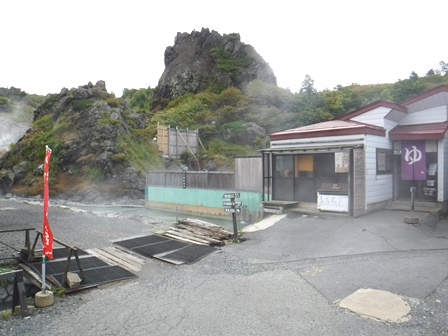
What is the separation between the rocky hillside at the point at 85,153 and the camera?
3462 centimetres

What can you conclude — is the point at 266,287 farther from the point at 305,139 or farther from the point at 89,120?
the point at 89,120

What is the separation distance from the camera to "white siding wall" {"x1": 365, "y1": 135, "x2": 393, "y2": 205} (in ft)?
46.5

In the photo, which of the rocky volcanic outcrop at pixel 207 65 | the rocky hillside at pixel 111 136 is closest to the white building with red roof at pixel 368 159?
the rocky hillside at pixel 111 136

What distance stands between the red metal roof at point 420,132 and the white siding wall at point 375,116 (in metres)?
0.81

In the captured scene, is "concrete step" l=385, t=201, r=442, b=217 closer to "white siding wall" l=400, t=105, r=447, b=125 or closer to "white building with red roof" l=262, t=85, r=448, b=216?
"white building with red roof" l=262, t=85, r=448, b=216

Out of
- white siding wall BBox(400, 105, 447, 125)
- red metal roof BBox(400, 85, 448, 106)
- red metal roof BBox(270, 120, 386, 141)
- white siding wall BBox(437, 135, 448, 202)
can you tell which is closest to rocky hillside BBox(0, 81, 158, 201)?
red metal roof BBox(270, 120, 386, 141)

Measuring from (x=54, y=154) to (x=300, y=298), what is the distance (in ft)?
124

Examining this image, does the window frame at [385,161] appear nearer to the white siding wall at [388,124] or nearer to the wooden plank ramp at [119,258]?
the white siding wall at [388,124]

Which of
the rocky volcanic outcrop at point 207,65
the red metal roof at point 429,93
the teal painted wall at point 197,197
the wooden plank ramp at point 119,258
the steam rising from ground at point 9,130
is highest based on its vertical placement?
the rocky volcanic outcrop at point 207,65

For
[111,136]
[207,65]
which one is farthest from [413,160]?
[207,65]

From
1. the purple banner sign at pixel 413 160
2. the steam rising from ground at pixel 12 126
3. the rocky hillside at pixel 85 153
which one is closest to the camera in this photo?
the purple banner sign at pixel 413 160

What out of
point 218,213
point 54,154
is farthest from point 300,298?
point 54,154

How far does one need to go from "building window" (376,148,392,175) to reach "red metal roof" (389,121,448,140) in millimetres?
829

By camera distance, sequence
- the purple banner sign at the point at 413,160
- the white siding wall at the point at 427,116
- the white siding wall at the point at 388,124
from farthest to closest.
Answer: the white siding wall at the point at 388,124 → the white siding wall at the point at 427,116 → the purple banner sign at the point at 413,160
